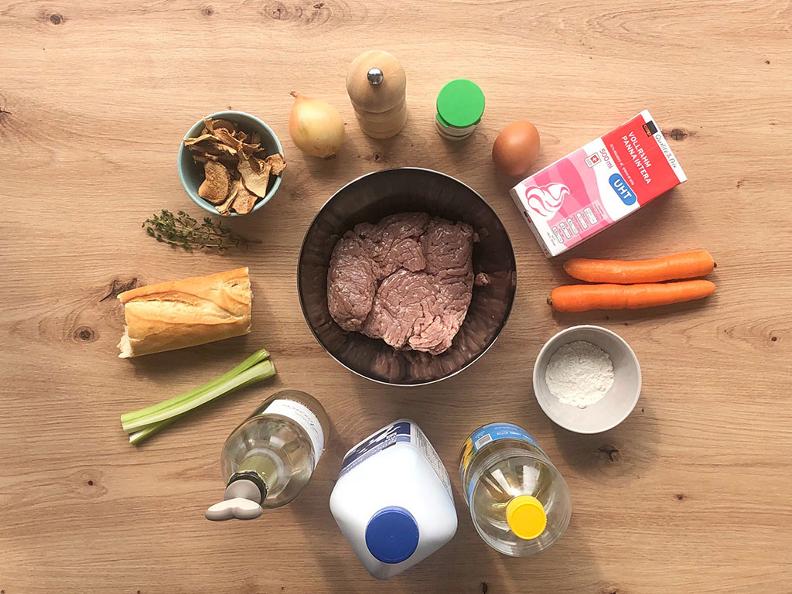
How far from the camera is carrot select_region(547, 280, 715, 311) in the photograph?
3.57ft

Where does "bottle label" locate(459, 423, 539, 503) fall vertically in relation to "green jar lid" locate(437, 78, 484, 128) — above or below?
below

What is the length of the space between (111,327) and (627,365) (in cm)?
102

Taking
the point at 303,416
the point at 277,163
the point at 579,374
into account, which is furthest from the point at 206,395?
the point at 579,374

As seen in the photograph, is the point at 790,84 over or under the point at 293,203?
over

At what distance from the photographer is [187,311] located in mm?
1065

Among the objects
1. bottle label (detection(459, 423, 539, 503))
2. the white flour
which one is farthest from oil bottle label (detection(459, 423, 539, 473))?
the white flour

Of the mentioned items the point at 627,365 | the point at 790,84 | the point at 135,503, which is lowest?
the point at 135,503

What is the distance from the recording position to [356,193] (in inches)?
38.8

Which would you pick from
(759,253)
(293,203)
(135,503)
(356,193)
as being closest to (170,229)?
(293,203)

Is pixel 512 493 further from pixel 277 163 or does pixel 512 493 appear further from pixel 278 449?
pixel 277 163

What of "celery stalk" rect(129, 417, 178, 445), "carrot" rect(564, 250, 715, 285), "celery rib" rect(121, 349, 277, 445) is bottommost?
"celery stalk" rect(129, 417, 178, 445)

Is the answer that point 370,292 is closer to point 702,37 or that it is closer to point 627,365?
point 627,365

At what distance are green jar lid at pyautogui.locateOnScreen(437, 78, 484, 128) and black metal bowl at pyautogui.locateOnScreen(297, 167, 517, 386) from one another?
0.38ft

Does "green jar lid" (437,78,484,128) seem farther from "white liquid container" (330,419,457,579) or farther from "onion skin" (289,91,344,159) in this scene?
"white liquid container" (330,419,457,579)
